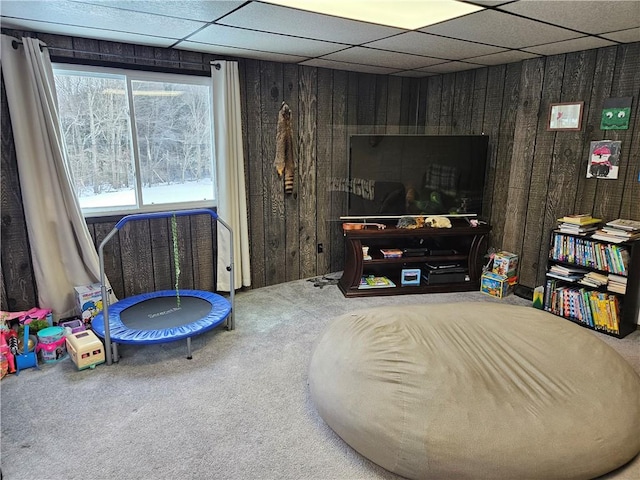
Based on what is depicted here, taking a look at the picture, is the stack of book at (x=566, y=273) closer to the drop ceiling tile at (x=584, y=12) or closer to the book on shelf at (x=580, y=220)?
the book on shelf at (x=580, y=220)

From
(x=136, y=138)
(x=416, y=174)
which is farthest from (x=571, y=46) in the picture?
(x=136, y=138)

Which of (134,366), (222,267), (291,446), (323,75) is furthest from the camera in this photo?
(323,75)

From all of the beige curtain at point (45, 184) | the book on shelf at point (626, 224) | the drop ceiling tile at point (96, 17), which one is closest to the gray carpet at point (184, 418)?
the beige curtain at point (45, 184)

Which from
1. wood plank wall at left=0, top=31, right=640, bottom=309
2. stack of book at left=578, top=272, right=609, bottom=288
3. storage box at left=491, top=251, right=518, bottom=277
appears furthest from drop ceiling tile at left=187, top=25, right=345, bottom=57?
stack of book at left=578, top=272, right=609, bottom=288

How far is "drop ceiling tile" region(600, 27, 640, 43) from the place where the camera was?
117 inches

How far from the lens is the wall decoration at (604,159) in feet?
11.5

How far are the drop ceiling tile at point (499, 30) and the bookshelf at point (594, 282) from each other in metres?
Answer: 1.57

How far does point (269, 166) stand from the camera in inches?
171

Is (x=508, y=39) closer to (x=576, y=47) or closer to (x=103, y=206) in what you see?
(x=576, y=47)

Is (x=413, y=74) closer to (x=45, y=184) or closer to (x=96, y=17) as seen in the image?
(x=96, y=17)

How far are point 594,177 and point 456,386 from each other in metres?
2.62

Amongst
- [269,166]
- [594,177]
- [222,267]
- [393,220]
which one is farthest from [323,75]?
[594,177]

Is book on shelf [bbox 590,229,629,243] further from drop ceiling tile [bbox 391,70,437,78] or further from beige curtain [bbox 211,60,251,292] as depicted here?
beige curtain [bbox 211,60,251,292]

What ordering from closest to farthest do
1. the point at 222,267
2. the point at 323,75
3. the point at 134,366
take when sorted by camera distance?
1. the point at 134,366
2. the point at 222,267
3. the point at 323,75
